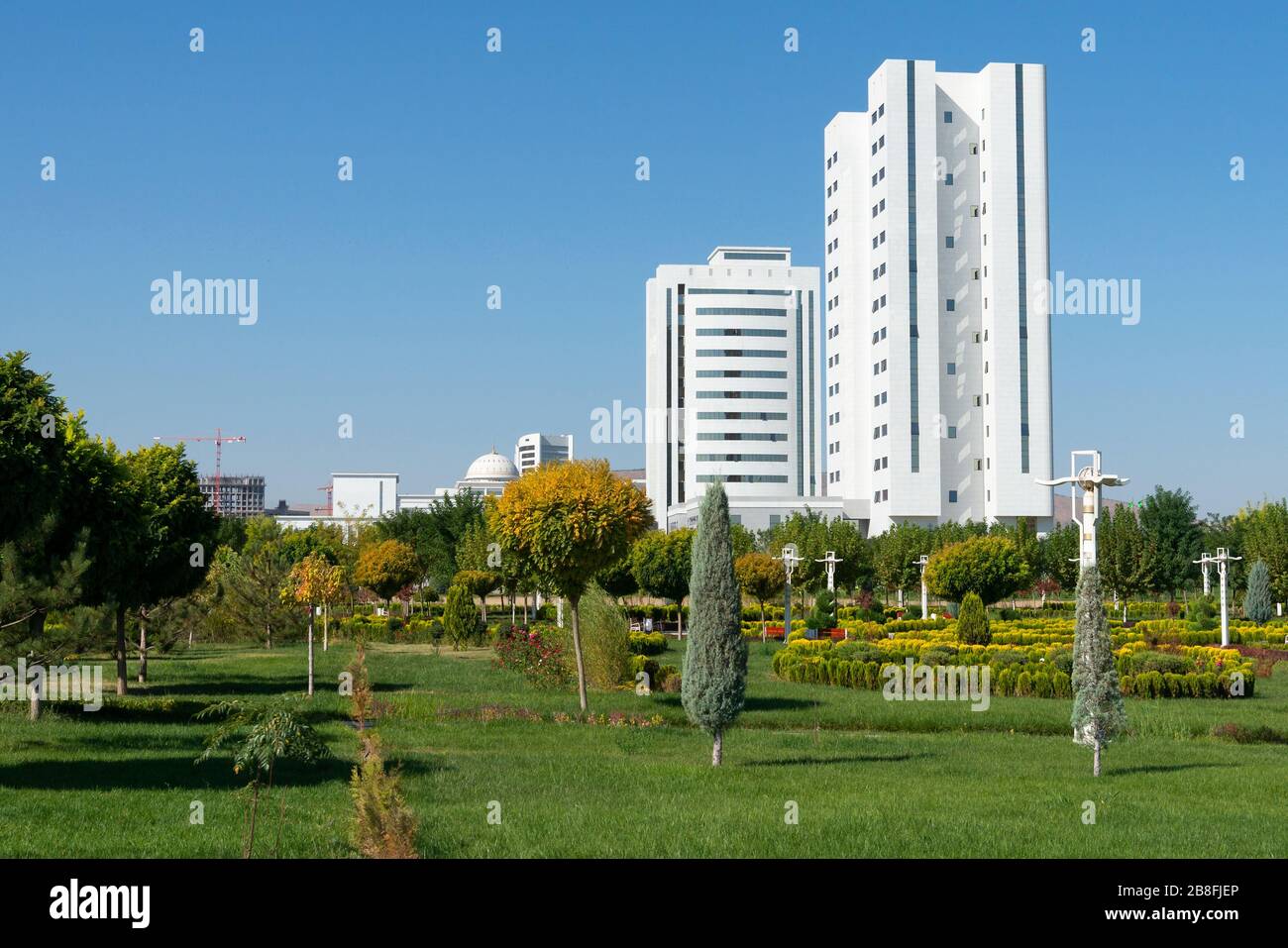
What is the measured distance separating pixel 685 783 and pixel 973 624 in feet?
85.4

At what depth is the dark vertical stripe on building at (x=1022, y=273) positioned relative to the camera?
10681 centimetres

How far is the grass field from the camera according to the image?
1159 centimetres

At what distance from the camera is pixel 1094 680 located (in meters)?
16.9

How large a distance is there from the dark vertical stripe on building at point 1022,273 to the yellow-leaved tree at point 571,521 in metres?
86.0

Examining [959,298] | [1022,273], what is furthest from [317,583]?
[1022,273]

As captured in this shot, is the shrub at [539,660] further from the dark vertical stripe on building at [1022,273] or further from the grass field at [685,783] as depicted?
the dark vertical stripe on building at [1022,273]

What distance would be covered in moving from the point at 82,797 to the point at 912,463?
98.1m

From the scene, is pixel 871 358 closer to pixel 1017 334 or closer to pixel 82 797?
pixel 1017 334

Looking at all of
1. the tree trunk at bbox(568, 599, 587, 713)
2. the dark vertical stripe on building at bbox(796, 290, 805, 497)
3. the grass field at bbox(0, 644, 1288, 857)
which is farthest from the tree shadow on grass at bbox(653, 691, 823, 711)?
the dark vertical stripe on building at bbox(796, 290, 805, 497)

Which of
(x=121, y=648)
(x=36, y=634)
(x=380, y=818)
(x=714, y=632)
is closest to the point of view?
(x=380, y=818)

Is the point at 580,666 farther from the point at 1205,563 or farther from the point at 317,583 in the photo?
the point at 1205,563

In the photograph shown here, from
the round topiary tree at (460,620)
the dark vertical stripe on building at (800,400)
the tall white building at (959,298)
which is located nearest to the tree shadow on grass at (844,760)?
the round topiary tree at (460,620)
